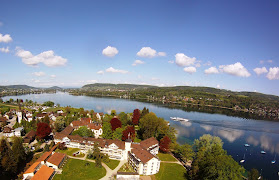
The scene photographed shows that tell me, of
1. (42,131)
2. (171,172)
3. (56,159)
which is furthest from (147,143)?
(42,131)

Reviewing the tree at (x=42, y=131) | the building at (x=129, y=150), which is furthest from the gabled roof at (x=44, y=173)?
the tree at (x=42, y=131)

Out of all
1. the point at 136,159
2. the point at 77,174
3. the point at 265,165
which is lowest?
the point at 265,165

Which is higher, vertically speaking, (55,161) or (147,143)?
(147,143)

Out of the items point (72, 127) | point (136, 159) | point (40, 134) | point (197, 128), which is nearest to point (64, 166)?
point (136, 159)

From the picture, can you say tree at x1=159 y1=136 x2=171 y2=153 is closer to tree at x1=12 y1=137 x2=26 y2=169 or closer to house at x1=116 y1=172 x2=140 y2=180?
house at x1=116 y1=172 x2=140 y2=180

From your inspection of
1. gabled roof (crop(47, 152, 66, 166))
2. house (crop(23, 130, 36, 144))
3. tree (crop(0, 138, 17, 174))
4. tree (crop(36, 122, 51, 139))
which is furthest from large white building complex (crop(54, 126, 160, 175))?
tree (crop(0, 138, 17, 174))

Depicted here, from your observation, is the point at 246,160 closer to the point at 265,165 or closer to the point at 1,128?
the point at 265,165

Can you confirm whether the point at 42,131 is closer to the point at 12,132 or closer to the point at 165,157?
the point at 12,132

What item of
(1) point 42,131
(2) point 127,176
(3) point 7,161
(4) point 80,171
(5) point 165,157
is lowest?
(5) point 165,157

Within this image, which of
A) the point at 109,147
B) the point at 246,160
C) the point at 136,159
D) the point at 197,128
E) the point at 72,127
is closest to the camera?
the point at 136,159
